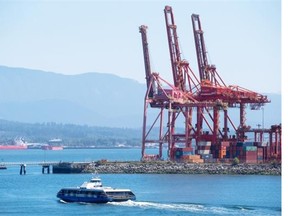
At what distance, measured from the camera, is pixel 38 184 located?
3803cm

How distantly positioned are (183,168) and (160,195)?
13.0 meters

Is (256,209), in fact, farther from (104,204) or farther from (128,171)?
(128,171)

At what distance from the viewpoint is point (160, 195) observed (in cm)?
3111

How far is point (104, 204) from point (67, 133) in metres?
147

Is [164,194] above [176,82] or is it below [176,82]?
below

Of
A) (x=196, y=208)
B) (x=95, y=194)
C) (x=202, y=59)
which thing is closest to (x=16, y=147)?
(x=202, y=59)

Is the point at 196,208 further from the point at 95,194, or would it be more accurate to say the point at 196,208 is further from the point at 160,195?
the point at 160,195

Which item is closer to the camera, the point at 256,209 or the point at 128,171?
the point at 256,209

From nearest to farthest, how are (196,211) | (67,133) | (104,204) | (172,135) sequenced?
(196,211) → (104,204) → (172,135) → (67,133)

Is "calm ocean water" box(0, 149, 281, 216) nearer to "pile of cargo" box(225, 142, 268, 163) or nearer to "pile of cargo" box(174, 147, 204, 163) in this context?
"pile of cargo" box(174, 147, 204, 163)

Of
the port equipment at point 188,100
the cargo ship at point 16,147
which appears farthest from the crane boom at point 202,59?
the cargo ship at point 16,147

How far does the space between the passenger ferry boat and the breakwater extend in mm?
14129
